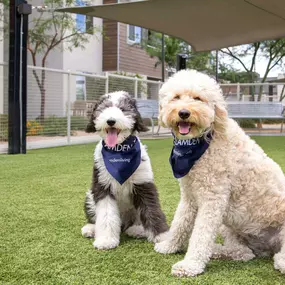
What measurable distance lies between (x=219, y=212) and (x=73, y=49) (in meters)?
14.3

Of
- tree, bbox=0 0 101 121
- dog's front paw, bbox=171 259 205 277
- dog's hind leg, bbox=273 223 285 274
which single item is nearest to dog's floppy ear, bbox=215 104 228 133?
dog's hind leg, bbox=273 223 285 274

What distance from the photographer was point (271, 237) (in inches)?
90.8

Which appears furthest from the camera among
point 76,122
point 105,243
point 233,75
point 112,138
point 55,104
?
point 233,75

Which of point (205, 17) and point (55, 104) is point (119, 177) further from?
point (55, 104)

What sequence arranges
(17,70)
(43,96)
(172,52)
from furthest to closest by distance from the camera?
(172,52) → (43,96) → (17,70)

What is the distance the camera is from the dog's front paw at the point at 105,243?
2551mm

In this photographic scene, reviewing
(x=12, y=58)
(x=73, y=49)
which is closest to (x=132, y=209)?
(x=12, y=58)

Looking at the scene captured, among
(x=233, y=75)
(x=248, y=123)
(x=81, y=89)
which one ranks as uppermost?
(x=233, y=75)

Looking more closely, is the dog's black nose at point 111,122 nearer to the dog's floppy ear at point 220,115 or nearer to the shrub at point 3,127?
the dog's floppy ear at point 220,115

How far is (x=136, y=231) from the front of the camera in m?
2.85

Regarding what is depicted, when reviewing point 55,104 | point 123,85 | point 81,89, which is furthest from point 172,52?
point 55,104

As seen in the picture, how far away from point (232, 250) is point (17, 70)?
19.4 ft

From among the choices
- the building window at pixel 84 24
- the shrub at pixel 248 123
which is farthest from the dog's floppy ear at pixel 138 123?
the building window at pixel 84 24

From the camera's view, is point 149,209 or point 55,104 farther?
point 55,104
